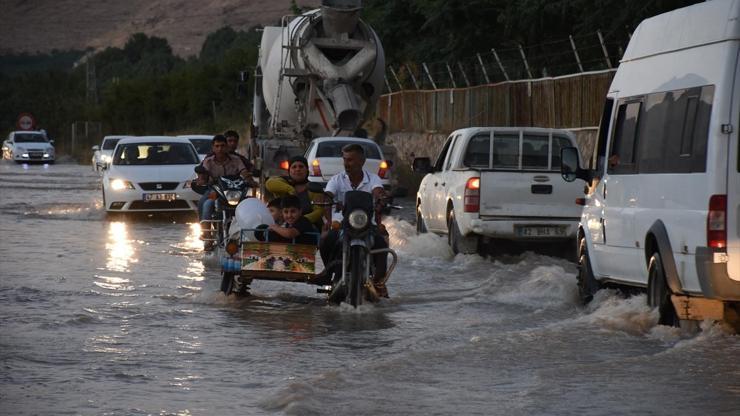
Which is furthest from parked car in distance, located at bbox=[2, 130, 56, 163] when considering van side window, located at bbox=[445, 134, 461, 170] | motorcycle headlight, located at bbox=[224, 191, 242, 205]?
→ motorcycle headlight, located at bbox=[224, 191, 242, 205]

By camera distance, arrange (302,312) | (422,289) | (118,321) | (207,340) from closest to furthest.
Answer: (207,340)
(118,321)
(302,312)
(422,289)

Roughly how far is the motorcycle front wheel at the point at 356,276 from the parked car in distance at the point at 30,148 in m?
62.5

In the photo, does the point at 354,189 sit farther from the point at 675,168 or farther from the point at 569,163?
the point at 675,168

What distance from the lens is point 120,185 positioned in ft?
95.1

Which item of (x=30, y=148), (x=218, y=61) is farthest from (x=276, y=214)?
(x=218, y=61)

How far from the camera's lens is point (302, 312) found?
14430mm

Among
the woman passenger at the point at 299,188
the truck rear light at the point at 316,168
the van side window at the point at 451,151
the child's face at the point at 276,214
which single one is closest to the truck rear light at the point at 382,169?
the truck rear light at the point at 316,168

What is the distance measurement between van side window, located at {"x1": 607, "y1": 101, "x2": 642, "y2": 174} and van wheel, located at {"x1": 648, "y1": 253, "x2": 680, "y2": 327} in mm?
948

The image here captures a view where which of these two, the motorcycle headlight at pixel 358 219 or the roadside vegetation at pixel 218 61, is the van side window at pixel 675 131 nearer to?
the motorcycle headlight at pixel 358 219

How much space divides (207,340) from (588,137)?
67.9ft

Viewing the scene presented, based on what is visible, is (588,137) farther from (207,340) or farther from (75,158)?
(75,158)

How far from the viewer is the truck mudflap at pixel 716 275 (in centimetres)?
1095

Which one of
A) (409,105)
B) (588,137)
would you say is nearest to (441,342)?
(588,137)

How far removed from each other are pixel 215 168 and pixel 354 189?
591cm
